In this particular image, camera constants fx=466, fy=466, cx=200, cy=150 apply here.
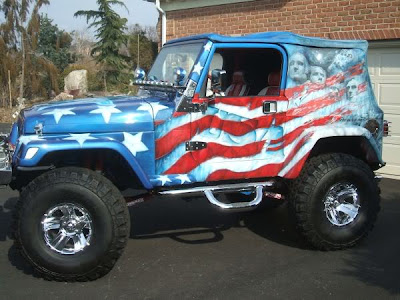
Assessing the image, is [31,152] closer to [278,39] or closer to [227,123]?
[227,123]

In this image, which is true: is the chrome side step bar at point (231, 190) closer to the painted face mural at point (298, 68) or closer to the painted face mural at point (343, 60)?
the painted face mural at point (298, 68)

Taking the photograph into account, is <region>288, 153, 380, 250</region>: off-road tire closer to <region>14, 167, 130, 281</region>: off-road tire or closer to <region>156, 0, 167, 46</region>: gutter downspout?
<region>14, 167, 130, 281</region>: off-road tire

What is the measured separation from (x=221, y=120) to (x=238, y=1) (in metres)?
6.11

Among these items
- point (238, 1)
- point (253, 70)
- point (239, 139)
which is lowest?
point (239, 139)

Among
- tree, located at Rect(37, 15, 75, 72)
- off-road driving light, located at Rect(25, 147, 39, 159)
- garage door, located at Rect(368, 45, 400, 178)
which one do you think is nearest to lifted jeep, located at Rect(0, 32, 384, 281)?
off-road driving light, located at Rect(25, 147, 39, 159)

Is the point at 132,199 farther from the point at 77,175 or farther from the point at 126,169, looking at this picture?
the point at 77,175

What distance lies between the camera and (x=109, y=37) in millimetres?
23219

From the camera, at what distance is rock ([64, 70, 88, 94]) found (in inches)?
897

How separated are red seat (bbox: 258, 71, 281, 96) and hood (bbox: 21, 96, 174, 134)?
1058 mm

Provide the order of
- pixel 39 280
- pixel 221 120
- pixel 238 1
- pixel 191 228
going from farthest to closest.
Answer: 1. pixel 238 1
2. pixel 191 228
3. pixel 221 120
4. pixel 39 280

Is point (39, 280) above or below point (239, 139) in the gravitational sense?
below

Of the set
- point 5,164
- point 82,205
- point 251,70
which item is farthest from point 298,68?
point 5,164

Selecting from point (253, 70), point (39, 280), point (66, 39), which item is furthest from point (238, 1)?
point (66, 39)

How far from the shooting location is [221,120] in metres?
4.36
